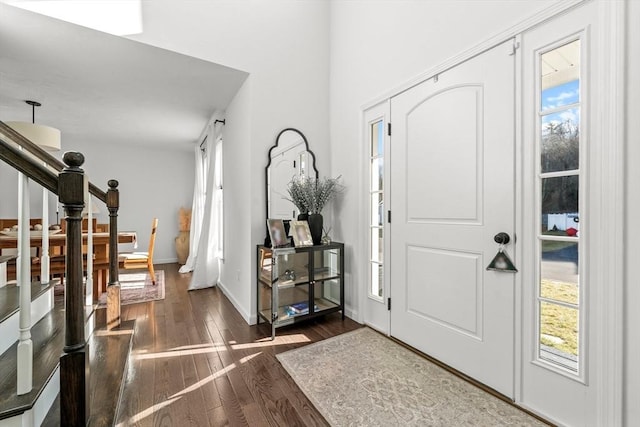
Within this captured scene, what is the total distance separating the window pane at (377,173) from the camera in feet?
8.34

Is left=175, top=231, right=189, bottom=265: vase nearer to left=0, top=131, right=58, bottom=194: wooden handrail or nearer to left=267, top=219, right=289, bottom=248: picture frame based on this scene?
left=267, top=219, right=289, bottom=248: picture frame

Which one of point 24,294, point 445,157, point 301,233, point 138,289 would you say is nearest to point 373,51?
point 445,157

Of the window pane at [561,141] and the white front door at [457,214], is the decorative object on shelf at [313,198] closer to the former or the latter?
the white front door at [457,214]

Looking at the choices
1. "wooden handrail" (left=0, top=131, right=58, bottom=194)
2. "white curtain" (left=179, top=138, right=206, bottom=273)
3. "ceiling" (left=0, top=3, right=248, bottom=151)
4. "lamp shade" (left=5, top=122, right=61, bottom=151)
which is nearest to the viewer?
"wooden handrail" (left=0, top=131, right=58, bottom=194)

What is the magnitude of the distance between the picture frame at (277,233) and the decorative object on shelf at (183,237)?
411 cm

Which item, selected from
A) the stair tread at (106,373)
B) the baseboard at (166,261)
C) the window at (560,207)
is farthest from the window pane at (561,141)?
the baseboard at (166,261)

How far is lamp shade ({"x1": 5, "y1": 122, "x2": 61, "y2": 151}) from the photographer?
8.92 ft

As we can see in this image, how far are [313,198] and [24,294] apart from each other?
2090 mm

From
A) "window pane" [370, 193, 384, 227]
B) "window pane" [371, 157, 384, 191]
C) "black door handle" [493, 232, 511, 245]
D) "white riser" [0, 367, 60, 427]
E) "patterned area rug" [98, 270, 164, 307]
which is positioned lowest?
"patterned area rug" [98, 270, 164, 307]

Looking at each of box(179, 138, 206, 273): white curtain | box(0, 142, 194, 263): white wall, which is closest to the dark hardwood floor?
box(179, 138, 206, 273): white curtain

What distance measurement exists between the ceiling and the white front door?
187 cm

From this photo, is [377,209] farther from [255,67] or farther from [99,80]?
[99,80]

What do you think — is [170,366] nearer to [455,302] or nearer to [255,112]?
[455,302]

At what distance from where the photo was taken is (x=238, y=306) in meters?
3.13
